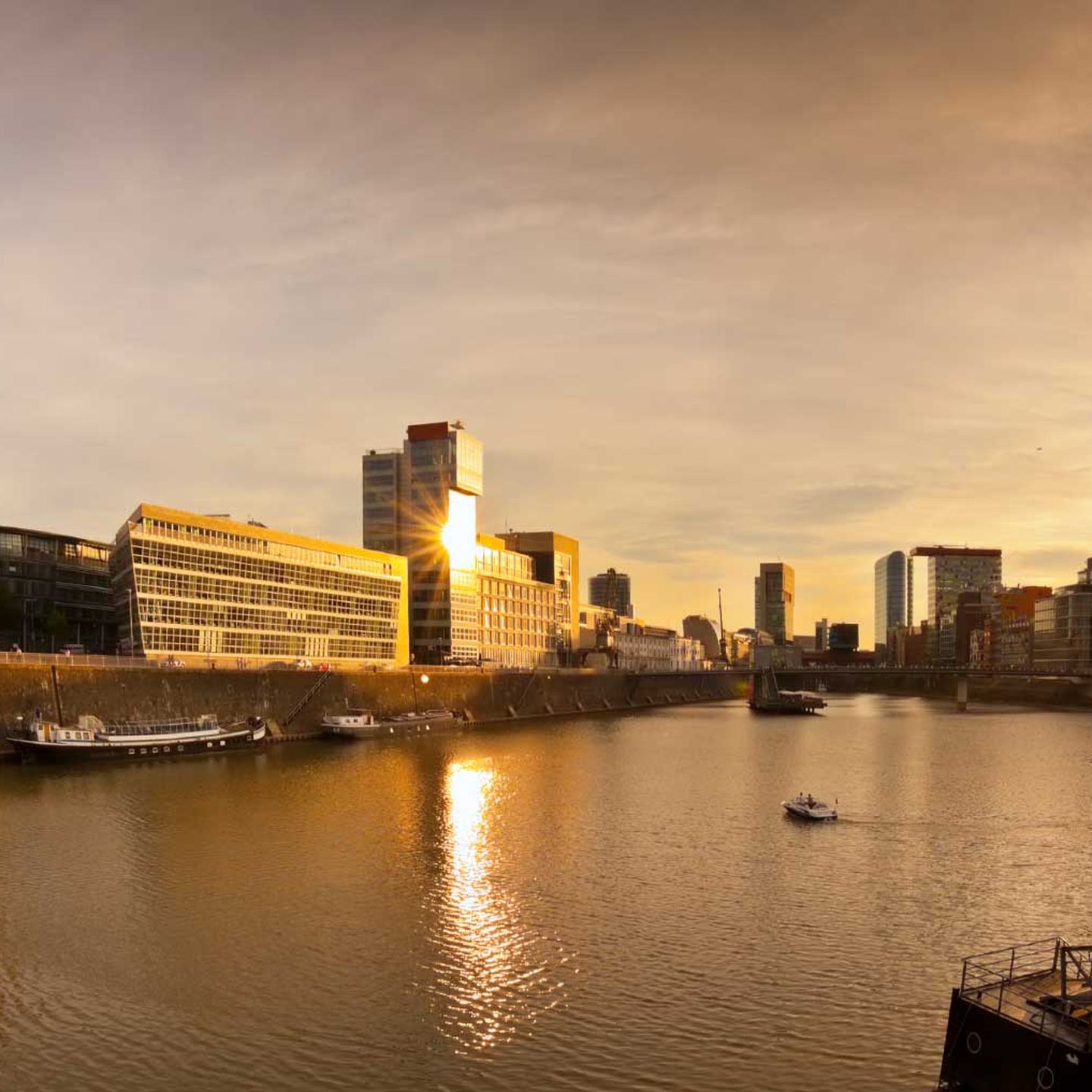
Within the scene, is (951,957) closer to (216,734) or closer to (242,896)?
(242,896)

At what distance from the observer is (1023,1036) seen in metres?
26.4

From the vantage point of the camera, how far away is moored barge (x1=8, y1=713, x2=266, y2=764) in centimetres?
9725

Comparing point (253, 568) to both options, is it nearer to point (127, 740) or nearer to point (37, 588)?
point (127, 740)

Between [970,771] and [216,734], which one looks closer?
[970,771]

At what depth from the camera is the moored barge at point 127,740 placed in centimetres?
9725

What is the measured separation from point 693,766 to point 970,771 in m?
27.8

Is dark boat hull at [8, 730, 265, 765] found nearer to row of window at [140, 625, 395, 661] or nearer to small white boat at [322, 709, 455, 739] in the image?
small white boat at [322, 709, 455, 739]

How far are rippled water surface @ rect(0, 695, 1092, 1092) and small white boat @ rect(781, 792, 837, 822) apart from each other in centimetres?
169

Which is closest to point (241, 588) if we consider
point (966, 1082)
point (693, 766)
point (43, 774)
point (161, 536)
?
point (161, 536)

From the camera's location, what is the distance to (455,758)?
11638cm

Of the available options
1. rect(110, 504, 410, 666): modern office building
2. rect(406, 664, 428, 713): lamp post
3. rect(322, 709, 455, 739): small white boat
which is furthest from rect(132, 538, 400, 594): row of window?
rect(322, 709, 455, 739): small white boat

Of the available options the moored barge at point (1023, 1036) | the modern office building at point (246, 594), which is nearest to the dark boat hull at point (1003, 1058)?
the moored barge at point (1023, 1036)


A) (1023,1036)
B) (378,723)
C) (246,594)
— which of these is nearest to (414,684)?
(378,723)

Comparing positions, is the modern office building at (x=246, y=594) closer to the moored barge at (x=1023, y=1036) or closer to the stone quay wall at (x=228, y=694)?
the stone quay wall at (x=228, y=694)
